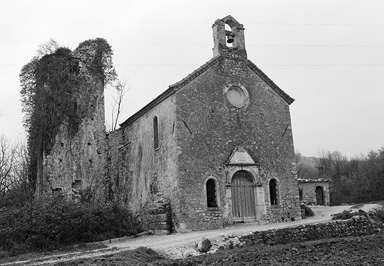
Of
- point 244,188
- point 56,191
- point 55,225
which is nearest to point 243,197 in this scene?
point 244,188

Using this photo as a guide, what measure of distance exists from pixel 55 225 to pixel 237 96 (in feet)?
40.8

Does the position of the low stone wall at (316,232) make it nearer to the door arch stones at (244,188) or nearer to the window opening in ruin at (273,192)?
the door arch stones at (244,188)

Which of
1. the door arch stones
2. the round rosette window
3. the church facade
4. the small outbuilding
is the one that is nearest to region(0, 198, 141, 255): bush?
the church facade

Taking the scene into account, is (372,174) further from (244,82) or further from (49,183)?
(49,183)

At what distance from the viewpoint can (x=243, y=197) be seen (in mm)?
22562

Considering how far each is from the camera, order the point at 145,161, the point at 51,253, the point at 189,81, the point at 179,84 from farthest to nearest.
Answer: the point at 145,161
the point at 189,81
the point at 179,84
the point at 51,253

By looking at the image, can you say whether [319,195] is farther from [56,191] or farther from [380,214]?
[56,191]

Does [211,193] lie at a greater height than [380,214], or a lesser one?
greater

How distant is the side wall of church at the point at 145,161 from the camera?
21766 millimetres

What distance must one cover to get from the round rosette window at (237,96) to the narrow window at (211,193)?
4.87 m

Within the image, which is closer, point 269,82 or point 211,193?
point 211,193

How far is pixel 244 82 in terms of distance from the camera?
24.2 m

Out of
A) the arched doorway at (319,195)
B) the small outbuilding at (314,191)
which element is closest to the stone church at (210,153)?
the small outbuilding at (314,191)

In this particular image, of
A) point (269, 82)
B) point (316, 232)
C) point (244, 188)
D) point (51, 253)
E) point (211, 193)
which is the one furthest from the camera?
point (269, 82)
